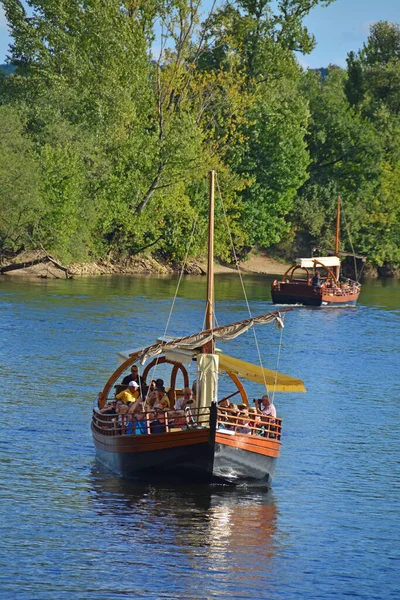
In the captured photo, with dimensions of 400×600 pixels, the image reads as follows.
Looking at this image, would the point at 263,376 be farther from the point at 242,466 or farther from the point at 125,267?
the point at 125,267

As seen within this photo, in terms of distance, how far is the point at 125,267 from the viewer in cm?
9400

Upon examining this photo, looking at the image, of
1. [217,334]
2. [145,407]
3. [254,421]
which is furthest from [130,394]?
[254,421]

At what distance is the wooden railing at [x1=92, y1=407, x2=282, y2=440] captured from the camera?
27953mm

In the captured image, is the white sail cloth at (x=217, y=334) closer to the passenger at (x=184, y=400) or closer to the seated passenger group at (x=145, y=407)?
the passenger at (x=184, y=400)

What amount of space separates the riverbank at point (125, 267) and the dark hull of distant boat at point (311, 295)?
1830 centimetres

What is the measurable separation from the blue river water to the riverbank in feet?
102

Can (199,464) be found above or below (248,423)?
below

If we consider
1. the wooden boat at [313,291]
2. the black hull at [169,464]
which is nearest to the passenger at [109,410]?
the black hull at [169,464]

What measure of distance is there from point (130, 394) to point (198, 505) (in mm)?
4742

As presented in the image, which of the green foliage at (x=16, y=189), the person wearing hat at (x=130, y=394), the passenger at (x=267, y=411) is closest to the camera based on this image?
the passenger at (x=267, y=411)

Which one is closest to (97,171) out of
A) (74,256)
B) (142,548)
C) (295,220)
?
(74,256)

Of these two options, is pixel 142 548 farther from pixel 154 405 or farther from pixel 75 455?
pixel 75 455

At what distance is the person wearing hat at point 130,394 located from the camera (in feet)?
101

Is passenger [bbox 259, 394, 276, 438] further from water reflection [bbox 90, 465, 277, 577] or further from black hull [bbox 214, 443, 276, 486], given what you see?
water reflection [bbox 90, 465, 277, 577]
